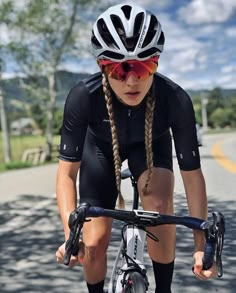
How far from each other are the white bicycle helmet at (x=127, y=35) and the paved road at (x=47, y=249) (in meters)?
1.06

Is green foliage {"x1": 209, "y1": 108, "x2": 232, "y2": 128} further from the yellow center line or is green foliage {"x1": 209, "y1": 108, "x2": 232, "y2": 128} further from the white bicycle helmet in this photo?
the white bicycle helmet

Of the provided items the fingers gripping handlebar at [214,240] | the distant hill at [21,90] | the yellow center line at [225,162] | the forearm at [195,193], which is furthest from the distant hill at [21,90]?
the fingers gripping handlebar at [214,240]

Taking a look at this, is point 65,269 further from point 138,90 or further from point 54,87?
point 54,87

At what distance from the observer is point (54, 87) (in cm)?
2616

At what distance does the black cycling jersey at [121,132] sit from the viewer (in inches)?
104

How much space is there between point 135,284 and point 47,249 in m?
3.43

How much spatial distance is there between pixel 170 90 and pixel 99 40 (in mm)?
474

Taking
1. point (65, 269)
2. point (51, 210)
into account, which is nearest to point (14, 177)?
point (51, 210)

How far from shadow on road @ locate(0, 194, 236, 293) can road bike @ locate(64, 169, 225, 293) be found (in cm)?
69

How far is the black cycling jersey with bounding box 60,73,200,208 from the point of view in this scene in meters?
2.65

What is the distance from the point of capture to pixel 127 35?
2.41m

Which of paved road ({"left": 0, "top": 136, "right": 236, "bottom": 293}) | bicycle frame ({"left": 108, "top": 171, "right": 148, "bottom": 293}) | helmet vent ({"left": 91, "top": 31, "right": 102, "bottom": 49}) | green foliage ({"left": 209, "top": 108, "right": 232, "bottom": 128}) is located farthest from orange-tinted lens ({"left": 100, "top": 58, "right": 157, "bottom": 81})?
green foliage ({"left": 209, "top": 108, "right": 232, "bottom": 128})

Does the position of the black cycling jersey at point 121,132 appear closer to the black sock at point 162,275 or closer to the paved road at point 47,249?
the paved road at point 47,249

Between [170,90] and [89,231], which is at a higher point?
[170,90]
